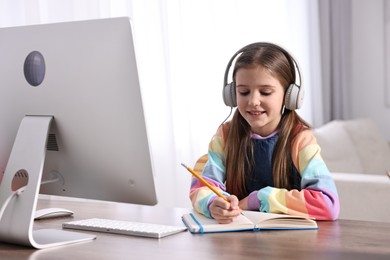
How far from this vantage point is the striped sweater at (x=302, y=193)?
1716 millimetres

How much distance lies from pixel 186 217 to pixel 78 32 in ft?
1.78

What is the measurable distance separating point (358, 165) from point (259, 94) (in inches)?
96.6

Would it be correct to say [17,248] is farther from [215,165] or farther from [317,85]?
[317,85]

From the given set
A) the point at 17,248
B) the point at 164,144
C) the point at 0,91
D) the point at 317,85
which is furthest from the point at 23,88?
the point at 317,85

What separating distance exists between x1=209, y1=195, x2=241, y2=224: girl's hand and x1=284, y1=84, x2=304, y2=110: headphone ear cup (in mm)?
337

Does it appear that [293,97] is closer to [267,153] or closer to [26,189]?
[267,153]

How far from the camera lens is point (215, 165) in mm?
1930

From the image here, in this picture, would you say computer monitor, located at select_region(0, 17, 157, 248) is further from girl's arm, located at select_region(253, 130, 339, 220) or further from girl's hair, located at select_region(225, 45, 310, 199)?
girl's hair, located at select_region(225, 45, 310, 199)

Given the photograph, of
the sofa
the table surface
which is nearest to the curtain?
the sofa

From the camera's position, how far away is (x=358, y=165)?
4.13 meters

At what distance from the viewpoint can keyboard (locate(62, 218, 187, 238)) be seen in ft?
5.20

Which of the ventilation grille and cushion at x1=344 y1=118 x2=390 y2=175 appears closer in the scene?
the ventilation grille

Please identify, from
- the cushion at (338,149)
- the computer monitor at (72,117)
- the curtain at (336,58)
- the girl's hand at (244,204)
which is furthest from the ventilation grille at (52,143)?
the curtain at (336,58)

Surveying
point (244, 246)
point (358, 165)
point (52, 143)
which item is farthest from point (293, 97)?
point (358, 165)
